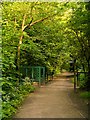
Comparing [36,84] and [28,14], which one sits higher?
[28,14]

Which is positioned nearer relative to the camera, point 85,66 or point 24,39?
point 24,39

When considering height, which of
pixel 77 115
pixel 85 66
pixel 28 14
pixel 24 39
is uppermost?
pixel 28 14

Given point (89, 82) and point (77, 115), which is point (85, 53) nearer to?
point (89, 82)

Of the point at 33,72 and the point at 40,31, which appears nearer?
the point at 40,31

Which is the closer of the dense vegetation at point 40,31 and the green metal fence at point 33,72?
the dense vegetation at point 40,31

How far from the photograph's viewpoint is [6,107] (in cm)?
780

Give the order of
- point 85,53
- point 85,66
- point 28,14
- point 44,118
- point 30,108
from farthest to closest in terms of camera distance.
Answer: point 85,66, point 85,53, point 28,14, point 30,108, point 44,118

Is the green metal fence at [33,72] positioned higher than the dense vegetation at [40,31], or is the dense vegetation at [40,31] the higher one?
the dense vegetation at [40,31]

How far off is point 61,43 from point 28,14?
6.60m

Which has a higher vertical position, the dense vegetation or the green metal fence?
the dense vegetation

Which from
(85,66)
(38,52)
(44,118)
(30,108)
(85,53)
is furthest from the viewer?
(85,66)

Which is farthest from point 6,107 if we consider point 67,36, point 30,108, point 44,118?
point 67,36

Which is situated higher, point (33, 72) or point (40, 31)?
point (40, 31)

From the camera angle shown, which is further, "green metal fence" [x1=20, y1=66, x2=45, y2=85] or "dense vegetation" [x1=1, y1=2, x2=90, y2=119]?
"green metal fence" [x1=20, y1=66, x2=45, y2=85]
